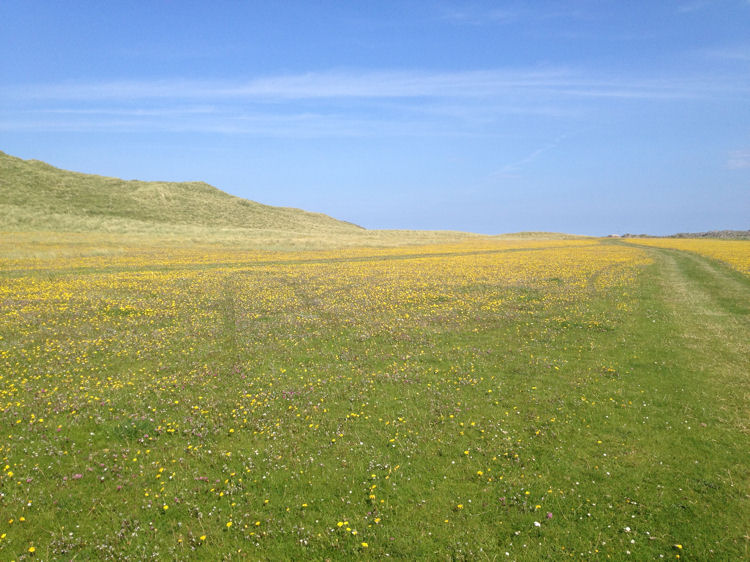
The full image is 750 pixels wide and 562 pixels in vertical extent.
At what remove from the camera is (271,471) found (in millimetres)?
8688

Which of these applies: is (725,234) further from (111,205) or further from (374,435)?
(111,205)

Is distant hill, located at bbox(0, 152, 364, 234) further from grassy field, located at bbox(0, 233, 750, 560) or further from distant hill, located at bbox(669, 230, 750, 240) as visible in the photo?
distant hill, located at bbox(669, 230, 750, 240)

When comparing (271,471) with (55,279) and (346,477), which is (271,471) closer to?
(346,477)

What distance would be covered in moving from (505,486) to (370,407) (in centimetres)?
449

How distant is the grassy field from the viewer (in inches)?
274

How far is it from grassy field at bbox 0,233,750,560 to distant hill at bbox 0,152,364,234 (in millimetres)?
89757

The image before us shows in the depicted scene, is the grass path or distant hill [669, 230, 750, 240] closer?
the grass path

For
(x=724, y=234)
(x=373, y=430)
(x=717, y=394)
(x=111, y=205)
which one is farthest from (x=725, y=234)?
A: (x=111, y=205)

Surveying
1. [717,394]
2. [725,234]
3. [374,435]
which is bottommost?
[374,435]

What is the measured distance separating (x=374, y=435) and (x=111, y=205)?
13554cm

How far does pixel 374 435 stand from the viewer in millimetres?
10055

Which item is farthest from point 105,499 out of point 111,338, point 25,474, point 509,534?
point 111,338

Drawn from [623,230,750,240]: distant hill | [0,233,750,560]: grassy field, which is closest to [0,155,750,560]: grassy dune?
[0,233,750,560]: grassy field

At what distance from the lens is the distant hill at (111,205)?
92.6 m
